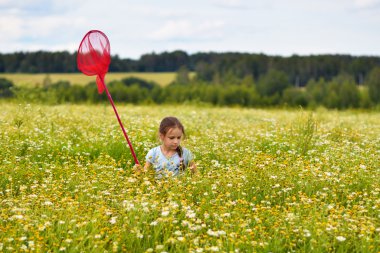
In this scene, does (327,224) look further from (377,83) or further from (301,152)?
(377,83)

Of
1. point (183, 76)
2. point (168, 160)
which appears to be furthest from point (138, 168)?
point (183, 76)

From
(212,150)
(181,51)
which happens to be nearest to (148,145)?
(212,150)

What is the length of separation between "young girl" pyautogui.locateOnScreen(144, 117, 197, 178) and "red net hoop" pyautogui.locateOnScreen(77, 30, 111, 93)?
1222mm

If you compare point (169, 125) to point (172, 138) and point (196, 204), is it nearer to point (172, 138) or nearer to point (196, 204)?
point (172, 138)

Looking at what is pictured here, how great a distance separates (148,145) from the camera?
8078 mm

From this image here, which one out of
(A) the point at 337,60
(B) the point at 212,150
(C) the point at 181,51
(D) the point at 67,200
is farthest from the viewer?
(C) the point at 181,51

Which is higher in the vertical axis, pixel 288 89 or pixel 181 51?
pixel 181 51

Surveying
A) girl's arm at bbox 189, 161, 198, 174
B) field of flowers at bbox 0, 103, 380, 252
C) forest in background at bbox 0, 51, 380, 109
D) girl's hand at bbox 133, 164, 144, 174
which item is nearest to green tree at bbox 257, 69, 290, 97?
forest in background at bbox 0, 51, 380, 109

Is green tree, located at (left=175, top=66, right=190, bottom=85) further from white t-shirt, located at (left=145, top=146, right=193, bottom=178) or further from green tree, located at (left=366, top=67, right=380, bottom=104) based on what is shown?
white t-shirt, located at (left=145, top=146, right=193, bottom=178)

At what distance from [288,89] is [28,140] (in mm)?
81780

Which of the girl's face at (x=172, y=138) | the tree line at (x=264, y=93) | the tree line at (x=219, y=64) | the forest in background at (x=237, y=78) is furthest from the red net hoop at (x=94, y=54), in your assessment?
the tree line at (x=219, y=64)

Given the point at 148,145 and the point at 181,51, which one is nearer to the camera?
the point at 148,145

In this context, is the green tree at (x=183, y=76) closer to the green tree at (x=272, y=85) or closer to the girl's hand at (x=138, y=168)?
the green tree at (x=272, y=85)

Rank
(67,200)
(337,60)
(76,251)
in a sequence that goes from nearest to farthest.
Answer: (76,251), (67,200), (337,60)
